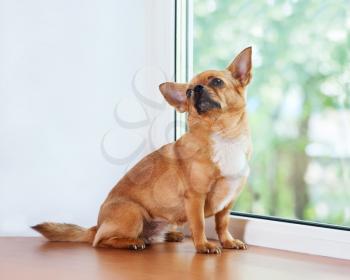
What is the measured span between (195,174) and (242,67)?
262mm

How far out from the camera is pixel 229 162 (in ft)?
4.85

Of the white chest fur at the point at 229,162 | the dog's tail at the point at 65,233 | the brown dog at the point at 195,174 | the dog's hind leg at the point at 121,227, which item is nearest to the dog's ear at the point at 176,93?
the brown dog at the point at 195,174

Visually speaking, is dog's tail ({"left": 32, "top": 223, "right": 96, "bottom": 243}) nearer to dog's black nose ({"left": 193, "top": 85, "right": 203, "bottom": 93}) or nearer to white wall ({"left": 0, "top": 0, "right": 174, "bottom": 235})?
white wall ({"left": 0, "top": 0, "right": 174, "bottom": 235})

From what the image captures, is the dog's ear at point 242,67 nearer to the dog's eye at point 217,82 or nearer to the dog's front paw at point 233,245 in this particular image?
the dog's eye at point 217,82

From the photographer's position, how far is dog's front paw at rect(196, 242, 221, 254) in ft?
4.87

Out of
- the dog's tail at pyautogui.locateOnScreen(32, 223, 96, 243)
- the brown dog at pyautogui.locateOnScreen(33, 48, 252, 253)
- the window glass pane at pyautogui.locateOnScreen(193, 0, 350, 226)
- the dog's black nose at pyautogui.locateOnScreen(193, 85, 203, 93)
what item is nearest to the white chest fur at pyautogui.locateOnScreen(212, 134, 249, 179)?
the brown dog at pyautogui.locateOnScreen(33, 48, 252, 253)

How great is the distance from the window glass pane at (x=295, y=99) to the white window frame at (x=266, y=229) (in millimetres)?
66

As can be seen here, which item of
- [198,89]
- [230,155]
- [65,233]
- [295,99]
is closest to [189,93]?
[198,89]

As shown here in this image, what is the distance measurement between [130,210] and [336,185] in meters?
0.49

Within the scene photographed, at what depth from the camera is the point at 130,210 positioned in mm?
1537

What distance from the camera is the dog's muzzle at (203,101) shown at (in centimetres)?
146

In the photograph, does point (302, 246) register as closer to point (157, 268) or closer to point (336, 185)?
point (336, 185)

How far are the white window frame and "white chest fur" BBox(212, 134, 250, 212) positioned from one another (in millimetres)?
162

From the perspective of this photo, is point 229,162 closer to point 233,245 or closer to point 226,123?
point 226,123
